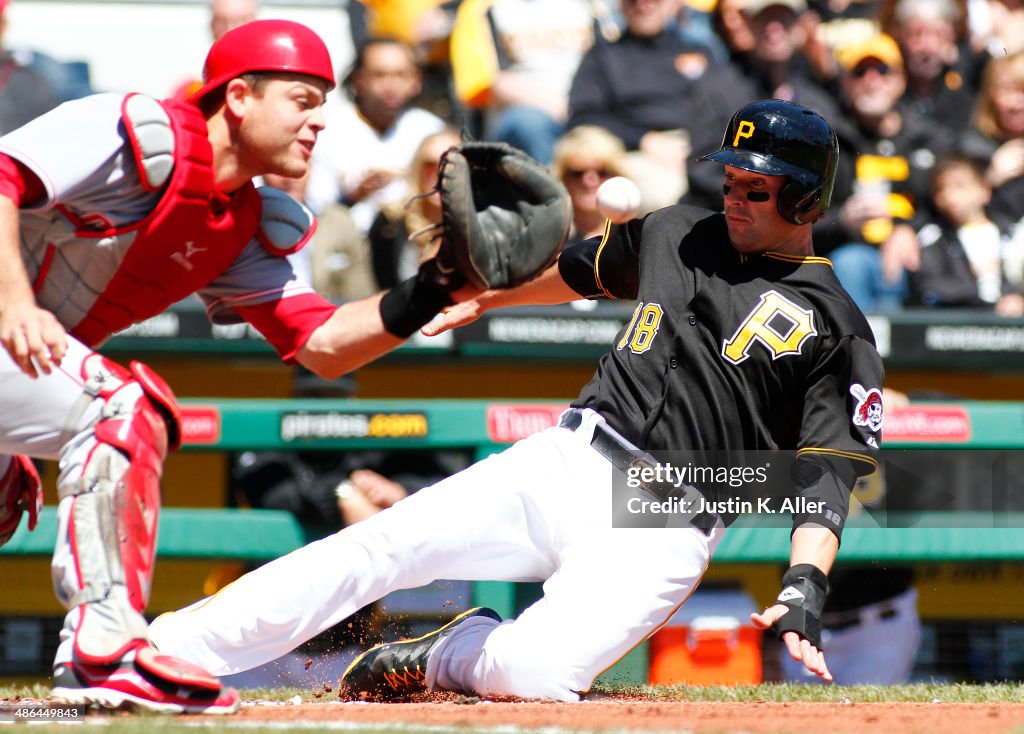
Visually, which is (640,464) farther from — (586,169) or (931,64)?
(931,64)

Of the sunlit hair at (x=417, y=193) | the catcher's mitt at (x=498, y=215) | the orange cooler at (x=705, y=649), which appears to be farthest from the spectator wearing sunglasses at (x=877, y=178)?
the catcher's mitt at (x=498, y=215)

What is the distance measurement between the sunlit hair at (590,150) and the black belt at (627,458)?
249cm

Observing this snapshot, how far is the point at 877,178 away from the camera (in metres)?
6.88

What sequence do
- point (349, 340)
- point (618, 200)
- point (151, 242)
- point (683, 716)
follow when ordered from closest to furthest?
point (683, 716), point (151, 242), point (349, 340), point (618, 200)

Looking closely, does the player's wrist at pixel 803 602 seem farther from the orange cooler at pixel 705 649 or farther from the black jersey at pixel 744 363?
the orange cooler at pixel 705 649

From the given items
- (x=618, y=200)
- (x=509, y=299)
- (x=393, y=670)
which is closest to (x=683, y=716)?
(x=393, y=670)

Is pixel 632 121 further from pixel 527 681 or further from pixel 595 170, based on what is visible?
pixel 527 681

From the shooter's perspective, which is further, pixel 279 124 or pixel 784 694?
pixel 784 694

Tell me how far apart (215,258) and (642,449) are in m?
1.28

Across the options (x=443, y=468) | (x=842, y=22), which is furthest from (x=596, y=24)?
(x=443, y=468)

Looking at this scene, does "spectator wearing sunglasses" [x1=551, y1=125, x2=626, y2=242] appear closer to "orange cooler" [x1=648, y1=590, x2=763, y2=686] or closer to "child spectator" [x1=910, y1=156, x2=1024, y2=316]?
"child spectator" [x1=910, y1=156, x2=1024, y2=316]

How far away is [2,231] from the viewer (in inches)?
114

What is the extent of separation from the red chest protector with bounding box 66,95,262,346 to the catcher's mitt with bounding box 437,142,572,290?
0.57 meters

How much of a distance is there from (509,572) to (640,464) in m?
0.50
